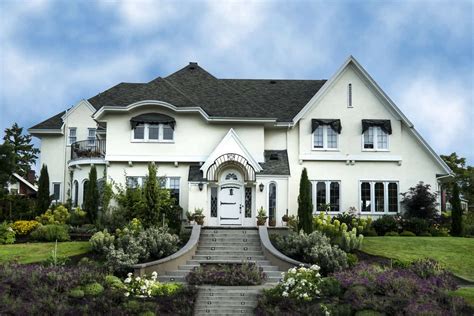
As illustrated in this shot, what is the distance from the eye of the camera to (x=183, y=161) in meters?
30.7

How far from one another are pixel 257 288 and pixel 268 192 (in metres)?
10.5

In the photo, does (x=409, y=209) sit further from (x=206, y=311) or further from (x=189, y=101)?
(x=206, y=311)

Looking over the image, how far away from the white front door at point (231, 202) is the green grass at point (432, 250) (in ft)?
21.9

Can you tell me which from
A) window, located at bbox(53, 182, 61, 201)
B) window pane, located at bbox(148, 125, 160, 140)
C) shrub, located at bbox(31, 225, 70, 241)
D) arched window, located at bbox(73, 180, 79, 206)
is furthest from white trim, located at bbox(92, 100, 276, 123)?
window, located at bbox(53, 182, 61, 201)

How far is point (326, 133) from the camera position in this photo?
1278 inches

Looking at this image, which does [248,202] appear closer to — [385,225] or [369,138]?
[385,225]

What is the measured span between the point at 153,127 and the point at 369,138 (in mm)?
12000

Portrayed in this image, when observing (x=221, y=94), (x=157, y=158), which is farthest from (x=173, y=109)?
(x=221, y=94)

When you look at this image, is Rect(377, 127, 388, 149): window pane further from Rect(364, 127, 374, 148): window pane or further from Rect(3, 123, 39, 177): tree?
Rect(3, 123, 39, 177): tree

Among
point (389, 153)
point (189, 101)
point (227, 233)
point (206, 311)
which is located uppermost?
point (189, 101)

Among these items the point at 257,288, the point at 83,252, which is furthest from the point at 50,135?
the point at 257,288

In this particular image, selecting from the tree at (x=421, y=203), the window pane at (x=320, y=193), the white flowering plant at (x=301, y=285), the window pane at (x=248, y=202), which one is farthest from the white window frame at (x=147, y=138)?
the white flowering plant at (x=301, y=285)

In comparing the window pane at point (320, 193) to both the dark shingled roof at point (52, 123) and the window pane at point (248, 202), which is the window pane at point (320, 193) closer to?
the window pane at point (248, 202)

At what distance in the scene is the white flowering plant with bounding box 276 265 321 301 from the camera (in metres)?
17.2
